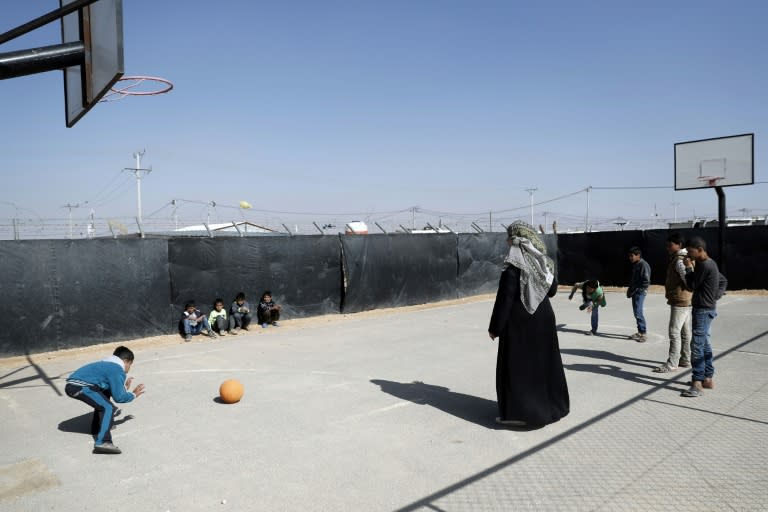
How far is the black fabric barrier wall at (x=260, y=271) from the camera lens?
1259 centimetres

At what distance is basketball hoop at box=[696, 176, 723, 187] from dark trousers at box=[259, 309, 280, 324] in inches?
569

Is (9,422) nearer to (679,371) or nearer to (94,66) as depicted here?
(94,66)

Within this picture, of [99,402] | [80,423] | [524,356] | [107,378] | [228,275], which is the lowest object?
[80,423]

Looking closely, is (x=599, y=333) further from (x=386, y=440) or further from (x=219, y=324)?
(x=219, y=324)

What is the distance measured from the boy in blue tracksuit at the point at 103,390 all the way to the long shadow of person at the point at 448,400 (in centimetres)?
330

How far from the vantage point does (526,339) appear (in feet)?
18.3

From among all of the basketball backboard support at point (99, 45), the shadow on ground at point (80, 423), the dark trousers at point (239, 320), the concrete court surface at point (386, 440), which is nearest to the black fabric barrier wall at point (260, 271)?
the dark trousers at point (239, 320)

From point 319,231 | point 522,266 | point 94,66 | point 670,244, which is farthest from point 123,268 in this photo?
point 670,244

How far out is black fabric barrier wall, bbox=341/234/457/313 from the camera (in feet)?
51.7

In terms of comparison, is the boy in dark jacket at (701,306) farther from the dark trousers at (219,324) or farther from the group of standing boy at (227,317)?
the dark trousers at (219,324)

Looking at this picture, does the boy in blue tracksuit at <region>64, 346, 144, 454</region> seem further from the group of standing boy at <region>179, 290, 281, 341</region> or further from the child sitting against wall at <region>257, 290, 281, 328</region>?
the child sitting against wall at <region>257, 290, 281, 328</region>

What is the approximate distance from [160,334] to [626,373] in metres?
9.60

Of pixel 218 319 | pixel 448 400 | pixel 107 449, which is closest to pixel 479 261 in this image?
pixel 218 319

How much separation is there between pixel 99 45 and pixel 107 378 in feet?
10.5
